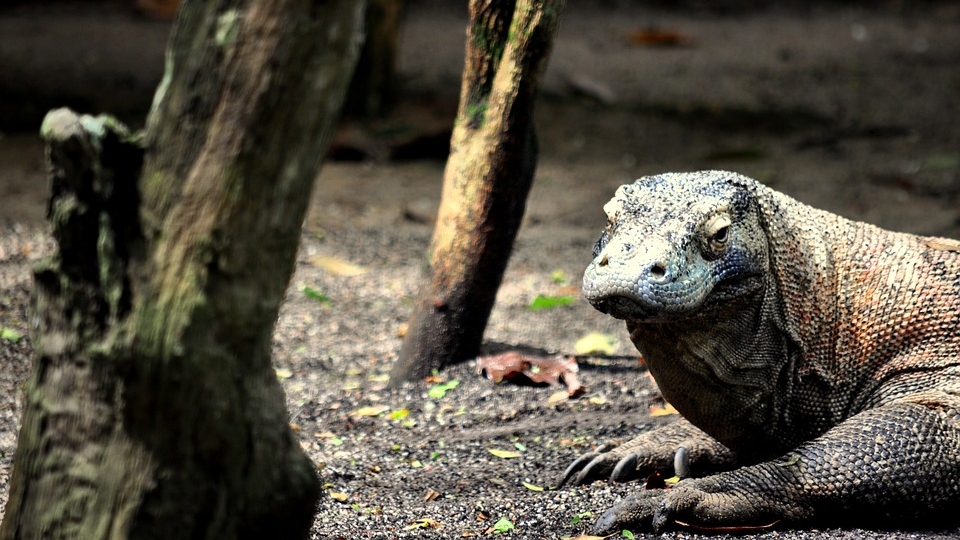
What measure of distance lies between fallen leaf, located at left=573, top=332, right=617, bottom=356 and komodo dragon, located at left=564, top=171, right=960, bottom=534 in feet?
5.03

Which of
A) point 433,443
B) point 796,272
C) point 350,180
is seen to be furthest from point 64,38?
point 796,272

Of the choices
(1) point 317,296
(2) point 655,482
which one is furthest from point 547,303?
(2) point 655,482

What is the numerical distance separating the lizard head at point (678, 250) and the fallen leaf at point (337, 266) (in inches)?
129

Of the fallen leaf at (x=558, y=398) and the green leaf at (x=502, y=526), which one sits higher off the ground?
the fallen leaf at (x=558, y=398)

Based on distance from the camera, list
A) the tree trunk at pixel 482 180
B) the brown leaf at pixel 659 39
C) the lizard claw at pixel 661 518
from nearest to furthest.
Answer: the lizard claw at pixel 661 518 → the tree trunk at pixel 482 180 → the brown leaf at pixel 659 39

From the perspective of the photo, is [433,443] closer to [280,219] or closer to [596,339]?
[596,339]

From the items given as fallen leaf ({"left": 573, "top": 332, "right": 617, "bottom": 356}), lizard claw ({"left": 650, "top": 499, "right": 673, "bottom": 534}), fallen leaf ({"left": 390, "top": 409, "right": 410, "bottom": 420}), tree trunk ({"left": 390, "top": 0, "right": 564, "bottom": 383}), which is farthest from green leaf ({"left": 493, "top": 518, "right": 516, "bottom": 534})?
fallen leaf ({"left": 573, "top": 332, "right": 617, "bottom": 356})

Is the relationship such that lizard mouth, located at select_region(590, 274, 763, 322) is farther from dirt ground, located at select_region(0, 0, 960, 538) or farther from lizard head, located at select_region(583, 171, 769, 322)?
dirt ground, located at select_region(0, 0, 960, 538)

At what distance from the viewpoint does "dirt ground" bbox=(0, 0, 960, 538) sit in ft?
12.2

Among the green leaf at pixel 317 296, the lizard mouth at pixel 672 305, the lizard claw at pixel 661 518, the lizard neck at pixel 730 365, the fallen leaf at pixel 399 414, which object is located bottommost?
the green leaf at pixel 317 296

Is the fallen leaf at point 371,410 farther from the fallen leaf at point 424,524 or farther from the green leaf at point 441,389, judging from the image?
the fallen leaf at point 424,524

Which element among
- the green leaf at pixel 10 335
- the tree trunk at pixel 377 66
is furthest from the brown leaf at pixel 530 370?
the tree trunk at pixel 377 66

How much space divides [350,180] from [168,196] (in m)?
6.23

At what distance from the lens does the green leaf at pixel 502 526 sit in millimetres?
3100
